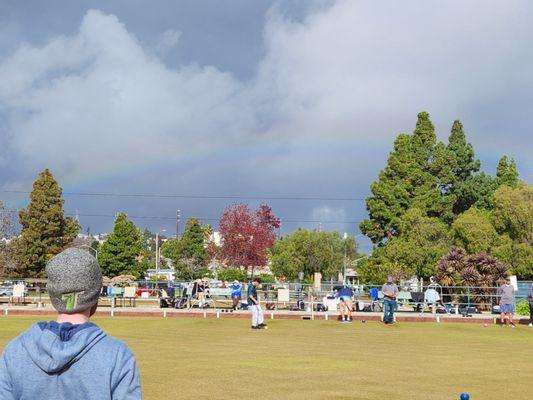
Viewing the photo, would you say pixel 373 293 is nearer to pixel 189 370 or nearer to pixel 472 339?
pixel 472 339

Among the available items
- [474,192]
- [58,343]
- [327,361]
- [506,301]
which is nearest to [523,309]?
[506,301]

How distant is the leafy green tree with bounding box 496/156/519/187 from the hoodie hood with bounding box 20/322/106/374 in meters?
63.9

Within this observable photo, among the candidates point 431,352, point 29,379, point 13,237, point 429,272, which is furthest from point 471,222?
point 29,379

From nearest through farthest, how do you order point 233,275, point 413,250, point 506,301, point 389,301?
point 506,301 < point 389,301 < point 413,250 < point 233,275

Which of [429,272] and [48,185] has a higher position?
[48,185]

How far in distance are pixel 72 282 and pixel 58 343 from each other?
30 centimetres

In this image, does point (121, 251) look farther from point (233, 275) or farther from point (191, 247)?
point (191, 247)

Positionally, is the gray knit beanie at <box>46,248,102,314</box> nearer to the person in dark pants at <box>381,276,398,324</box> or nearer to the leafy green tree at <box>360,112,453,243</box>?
the person in dark pants at <box>381,276,398,324</box>

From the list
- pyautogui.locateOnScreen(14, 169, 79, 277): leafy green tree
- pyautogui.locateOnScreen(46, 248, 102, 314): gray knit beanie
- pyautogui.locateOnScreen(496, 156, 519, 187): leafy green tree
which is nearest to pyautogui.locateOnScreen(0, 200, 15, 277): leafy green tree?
pyautogui.locateOnScreen(14, 169, 79, 277): leafy green tree

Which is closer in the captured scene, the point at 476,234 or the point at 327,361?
the point at 327,361

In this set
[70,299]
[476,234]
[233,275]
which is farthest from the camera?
[233,275]

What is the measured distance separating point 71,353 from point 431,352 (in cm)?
1559

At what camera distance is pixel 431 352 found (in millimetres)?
Result: 17797

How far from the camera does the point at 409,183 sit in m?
58.3
